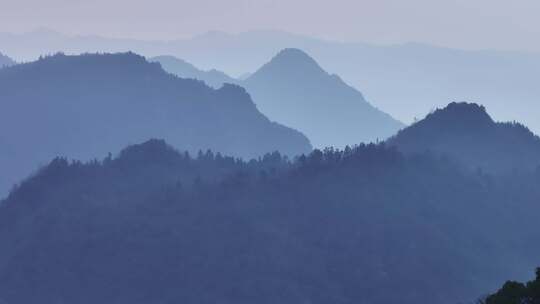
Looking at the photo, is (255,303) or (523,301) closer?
(523,301)

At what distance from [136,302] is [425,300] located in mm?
48926

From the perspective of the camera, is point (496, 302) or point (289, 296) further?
point (289, 296)

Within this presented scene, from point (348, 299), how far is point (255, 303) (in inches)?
616

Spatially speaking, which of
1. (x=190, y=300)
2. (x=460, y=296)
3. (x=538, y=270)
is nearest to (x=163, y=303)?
(x=190, y=300)

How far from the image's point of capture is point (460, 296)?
7849 inches

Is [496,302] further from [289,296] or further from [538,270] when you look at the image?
[289,296]

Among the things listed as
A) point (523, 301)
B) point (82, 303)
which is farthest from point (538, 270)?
point (82, 303)

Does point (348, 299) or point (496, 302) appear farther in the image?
point (348, 299)

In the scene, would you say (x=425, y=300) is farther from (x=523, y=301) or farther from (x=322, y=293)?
(x=523, y=301)

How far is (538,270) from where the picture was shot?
86500mm

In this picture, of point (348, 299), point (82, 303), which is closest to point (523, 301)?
point (348, 299)

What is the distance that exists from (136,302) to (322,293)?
3166 centimetres

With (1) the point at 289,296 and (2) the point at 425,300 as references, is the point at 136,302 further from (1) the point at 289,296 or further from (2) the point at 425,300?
(2) the point at 425,300

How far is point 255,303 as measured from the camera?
197375 mm
